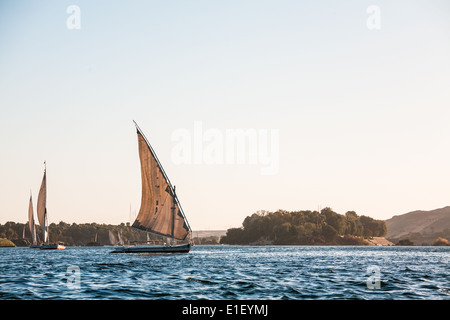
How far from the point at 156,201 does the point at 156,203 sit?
1.33 feet

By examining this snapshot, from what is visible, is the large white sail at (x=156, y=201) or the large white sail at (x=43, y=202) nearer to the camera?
the large white sail at (x=156, y=201)

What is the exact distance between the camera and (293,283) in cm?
3244

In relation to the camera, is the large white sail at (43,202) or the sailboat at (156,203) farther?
the large white sail at (43,202)

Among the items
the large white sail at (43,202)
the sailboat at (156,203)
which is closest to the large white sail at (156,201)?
the sailboat at (156,203)

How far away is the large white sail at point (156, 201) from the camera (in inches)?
3147

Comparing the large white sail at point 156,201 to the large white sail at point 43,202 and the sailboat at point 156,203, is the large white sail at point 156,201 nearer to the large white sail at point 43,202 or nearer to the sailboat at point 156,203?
the sailboat at point 156,203

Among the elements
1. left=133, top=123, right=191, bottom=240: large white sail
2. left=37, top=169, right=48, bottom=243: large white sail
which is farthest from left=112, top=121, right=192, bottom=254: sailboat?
left=37, top=169, right=48, bottom=243: large white sail

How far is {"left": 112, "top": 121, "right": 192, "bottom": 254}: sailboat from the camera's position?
262 ft

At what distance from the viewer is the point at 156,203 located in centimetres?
8244

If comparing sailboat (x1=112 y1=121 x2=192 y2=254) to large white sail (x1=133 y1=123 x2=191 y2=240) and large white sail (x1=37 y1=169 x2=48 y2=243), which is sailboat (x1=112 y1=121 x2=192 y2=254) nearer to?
large white sail (x1=133 y1=123 x2=191 y2=240)

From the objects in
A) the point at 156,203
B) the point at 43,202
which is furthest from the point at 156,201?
the point at 43,202
